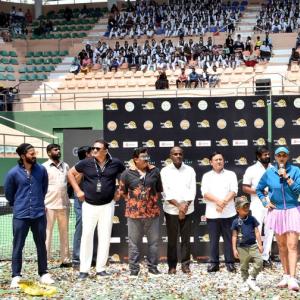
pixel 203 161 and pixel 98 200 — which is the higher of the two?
pixel 203 161

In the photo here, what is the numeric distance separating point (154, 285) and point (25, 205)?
1.93m

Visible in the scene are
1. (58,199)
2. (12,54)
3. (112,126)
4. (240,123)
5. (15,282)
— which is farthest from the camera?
(12,54)

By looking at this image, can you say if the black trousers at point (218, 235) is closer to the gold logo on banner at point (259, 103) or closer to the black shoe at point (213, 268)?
the black shoe at point (213, 268)

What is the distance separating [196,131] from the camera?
11133 mm

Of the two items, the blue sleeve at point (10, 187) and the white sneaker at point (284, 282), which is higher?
the blue sleeve at point (10, 187)

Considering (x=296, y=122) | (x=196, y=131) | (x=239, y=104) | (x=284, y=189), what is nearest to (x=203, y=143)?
(x=196, y=131)

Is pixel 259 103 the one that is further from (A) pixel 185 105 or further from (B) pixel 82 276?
(B) pixel 82 276

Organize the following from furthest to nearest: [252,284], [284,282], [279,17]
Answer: [279,17] < [284,282] < [252,284]

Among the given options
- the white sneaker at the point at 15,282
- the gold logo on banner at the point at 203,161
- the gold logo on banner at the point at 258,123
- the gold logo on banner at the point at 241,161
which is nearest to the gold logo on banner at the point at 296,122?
the gold logo on banner at the point at 258,123

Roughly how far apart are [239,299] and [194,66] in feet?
74.2

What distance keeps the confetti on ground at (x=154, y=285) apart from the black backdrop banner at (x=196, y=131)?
3.32 feet

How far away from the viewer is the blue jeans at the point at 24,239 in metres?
9.06

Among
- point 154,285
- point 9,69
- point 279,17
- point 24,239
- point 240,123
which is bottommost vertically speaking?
point 154,285

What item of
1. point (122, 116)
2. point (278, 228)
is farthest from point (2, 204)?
point (278, 228)
